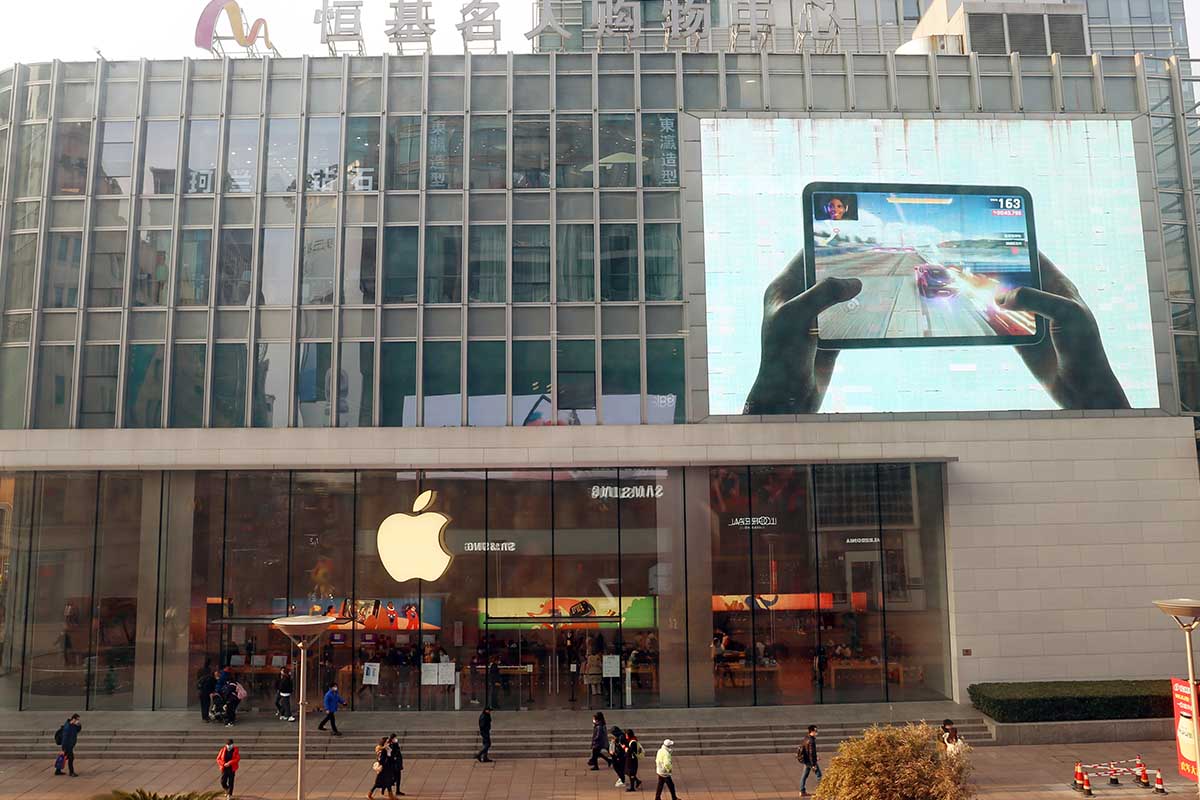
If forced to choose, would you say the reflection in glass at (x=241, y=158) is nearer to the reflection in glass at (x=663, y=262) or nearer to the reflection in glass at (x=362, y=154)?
the reflection in glass at (x=362, y=154)

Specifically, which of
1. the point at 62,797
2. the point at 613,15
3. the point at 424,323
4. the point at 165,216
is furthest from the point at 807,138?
the point at 62,797

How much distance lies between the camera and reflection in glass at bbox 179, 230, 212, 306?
30.6 metres

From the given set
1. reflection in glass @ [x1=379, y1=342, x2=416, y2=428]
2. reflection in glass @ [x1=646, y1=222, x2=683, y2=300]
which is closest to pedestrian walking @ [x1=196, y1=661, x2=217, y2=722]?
reflection in glass @ [x1=379, y1=342, x2=416, y2=428]

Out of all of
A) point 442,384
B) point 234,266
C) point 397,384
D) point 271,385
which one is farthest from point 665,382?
point 234,266

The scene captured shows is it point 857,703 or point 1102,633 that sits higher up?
point 1102,633

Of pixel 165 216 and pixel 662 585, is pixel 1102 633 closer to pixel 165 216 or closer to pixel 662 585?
pixel 662 585

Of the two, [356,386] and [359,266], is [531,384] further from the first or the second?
[359,266]

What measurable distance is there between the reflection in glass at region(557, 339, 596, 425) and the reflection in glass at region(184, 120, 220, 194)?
12689mm

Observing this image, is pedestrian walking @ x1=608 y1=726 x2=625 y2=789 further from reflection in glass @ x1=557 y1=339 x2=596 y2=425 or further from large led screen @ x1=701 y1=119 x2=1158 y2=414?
large led screen @ x1=701 y1=119 x2=1158 y2=414

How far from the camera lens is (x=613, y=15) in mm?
31891

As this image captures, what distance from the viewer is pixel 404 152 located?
3125cm

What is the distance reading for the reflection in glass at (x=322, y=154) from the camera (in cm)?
3111

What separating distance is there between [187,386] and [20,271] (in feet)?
23.0

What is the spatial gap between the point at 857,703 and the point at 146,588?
22059mm
